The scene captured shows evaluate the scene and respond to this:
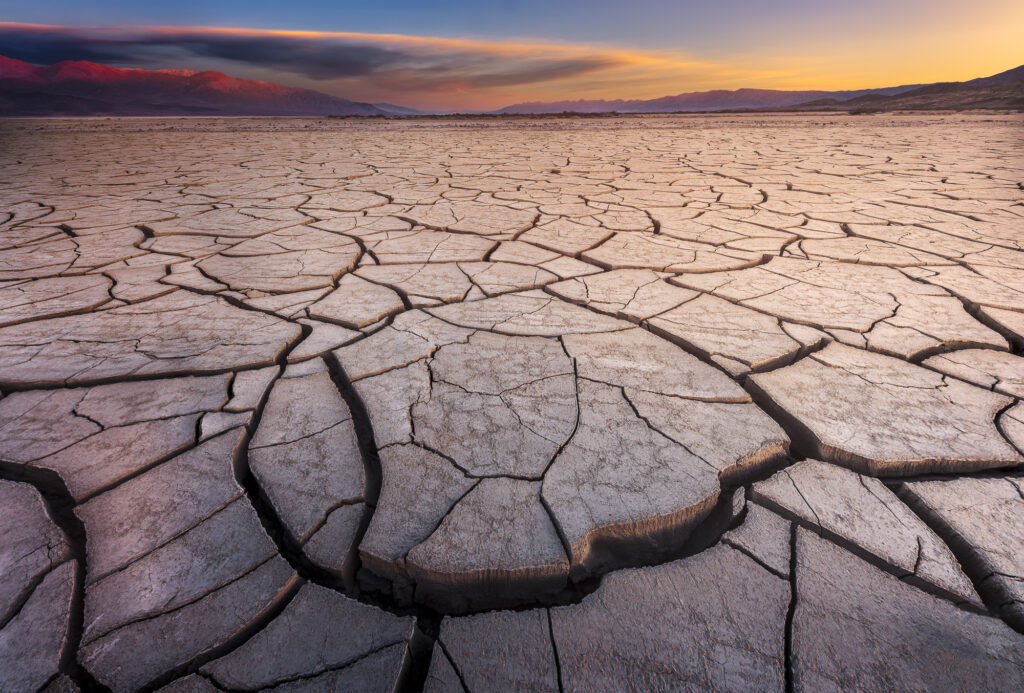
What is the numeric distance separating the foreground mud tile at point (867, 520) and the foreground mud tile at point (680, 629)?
158mm

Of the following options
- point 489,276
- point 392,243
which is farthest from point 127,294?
point 489,276

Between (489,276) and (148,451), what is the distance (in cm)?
124

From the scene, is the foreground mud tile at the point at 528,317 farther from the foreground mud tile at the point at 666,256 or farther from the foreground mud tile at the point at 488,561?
the foreground mud tile at the point at 488,561

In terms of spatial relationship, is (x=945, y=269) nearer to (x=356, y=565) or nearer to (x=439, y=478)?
(x=439, y=478)

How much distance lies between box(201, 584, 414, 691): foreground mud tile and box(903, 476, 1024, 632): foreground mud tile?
829mm

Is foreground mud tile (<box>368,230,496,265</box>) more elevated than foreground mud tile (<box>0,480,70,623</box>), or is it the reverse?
foreground mud tile (<box>368,230,496,265</box>)

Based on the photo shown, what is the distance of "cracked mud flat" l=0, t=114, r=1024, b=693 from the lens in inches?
24.9

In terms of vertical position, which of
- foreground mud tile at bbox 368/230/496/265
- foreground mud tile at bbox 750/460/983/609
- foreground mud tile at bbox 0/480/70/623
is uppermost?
foreground mud tile at bbox 368/230/496/265

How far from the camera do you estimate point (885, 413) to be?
1047 millimetres

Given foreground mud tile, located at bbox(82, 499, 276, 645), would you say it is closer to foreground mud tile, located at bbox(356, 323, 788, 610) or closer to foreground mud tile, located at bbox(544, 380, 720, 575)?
foreground mud tile, located at bbox(356, 323, 788, 610)

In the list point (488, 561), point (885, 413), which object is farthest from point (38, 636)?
Result: point (885, 413)

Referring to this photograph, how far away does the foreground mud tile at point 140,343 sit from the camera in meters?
1.25

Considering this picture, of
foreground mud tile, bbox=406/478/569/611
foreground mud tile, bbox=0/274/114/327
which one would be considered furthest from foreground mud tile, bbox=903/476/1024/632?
foreground mud tile, bbox=0/274/114/327

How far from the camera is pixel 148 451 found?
3.18ft
